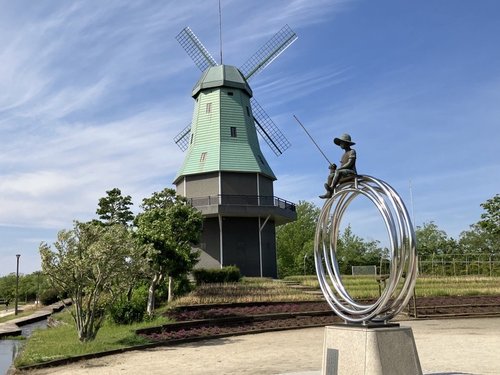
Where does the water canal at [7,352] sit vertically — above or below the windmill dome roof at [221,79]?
below

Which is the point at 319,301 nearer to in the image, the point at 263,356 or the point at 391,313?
the point at 263,356

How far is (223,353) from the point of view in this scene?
13375mm

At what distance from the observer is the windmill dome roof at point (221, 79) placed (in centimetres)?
3794

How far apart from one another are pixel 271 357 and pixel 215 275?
56.0 ft

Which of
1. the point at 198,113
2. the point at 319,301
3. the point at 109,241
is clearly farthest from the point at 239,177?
the point at 109,241

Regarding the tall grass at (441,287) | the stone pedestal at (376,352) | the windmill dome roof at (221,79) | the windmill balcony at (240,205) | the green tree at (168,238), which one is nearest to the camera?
the stone pedestal at (376,352)

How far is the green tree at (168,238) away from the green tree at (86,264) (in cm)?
464

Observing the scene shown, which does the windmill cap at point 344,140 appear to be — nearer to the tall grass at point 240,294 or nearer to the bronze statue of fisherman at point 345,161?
the bronze statue of fisherman at point 345,161

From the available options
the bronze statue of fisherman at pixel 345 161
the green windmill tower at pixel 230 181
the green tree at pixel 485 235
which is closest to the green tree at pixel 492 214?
the green tree at pixel 485 235

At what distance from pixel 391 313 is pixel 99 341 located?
9923mm

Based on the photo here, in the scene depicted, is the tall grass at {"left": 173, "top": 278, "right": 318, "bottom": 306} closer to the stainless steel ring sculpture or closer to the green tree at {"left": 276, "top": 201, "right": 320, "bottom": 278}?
the stainless steel ring sculpture

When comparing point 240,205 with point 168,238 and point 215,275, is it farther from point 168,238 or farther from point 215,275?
point 168,238

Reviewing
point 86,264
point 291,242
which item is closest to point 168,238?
point 86,264

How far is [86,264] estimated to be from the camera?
14.2 m
